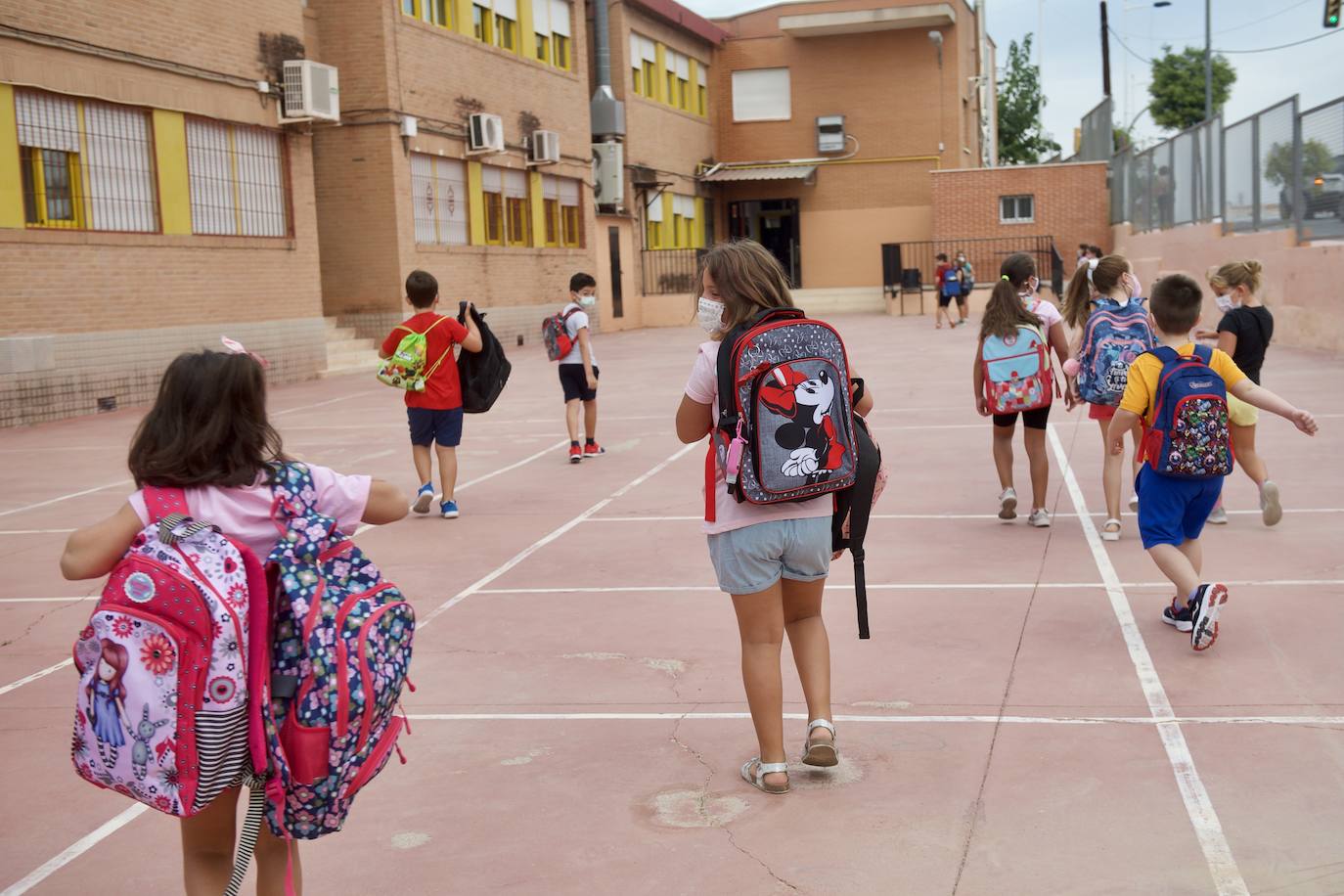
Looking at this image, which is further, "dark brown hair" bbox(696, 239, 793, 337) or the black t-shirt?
the black t-shirt

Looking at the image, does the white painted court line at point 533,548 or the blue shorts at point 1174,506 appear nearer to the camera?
the blue shorts at point 1174,506

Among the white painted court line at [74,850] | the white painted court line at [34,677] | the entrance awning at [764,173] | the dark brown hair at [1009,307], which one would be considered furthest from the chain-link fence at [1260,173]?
the white painted court line at [74,850]

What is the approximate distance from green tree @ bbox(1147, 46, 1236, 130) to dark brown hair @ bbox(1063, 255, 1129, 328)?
219ft

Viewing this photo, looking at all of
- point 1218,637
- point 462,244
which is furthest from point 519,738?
point 462,244

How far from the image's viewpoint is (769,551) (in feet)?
14.9

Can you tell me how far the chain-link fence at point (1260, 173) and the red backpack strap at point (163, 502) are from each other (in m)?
18.4

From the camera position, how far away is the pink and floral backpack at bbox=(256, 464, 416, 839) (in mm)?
3109

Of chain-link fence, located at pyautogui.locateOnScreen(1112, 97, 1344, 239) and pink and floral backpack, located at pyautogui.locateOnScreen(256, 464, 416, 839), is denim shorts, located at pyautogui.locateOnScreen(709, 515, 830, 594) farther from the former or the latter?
chain-link fence, located at pyautogui.locateOnScreen(1112, 97, 1344, 239)

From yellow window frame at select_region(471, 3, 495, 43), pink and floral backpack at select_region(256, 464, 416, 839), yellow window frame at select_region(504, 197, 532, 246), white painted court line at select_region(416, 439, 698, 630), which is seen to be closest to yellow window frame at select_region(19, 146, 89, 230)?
white painted court line at select_region(416, 439, 698, 630)

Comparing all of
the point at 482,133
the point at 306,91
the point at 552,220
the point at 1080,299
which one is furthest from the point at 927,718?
the point at 552,220

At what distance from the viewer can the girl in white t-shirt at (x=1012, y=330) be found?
8.93 metres

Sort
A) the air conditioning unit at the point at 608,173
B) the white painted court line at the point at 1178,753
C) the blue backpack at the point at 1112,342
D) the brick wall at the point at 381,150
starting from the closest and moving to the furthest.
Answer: the white painted court line at the point at 1178,753, the blue backpack at the point at 1112,342, the brick wall at the point at 381,150, the air conditioning unit at the point at 608,173

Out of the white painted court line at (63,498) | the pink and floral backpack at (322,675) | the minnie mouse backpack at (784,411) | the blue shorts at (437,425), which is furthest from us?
the white painted court line at (63,498)

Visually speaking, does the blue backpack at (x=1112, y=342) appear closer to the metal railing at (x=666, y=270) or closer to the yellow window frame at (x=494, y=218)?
the yellow window frame at (x=494, y=218)
